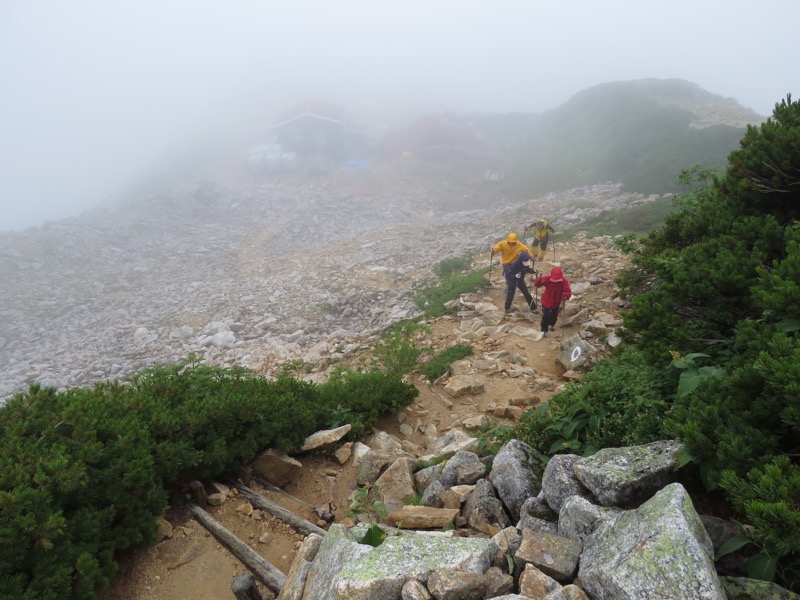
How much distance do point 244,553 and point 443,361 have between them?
600 centimetres

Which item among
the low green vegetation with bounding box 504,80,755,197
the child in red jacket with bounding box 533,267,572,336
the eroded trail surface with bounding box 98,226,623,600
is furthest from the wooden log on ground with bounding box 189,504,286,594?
the low green vegetation with bounding box 504,80,755,197

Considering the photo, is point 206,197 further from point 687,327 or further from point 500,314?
point 687,327

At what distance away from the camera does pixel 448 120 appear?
221 feet

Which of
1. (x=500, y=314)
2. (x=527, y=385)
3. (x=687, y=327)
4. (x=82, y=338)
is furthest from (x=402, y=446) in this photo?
(x=82, y=338)

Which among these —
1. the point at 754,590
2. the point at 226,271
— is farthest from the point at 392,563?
the point at 226,271

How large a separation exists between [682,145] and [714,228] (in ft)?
113

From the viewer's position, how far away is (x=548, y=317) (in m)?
10.3

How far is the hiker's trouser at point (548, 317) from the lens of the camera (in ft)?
33.5

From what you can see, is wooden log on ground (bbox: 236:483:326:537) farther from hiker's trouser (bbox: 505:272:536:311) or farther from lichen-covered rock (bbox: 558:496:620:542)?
hiker's trouser (bbox: 505:272:536:311)

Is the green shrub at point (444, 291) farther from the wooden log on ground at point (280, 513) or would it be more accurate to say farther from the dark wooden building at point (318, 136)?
the dark wooden building at point (318, 136)

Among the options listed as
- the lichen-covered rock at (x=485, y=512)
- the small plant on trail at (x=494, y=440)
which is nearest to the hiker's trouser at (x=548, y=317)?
the small plant on trail at (x=494, y=440)

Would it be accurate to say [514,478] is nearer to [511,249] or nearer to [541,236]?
[511,249]

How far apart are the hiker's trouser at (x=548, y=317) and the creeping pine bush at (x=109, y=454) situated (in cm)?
555

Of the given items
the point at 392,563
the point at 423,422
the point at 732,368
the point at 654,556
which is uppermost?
the point at 732,368
